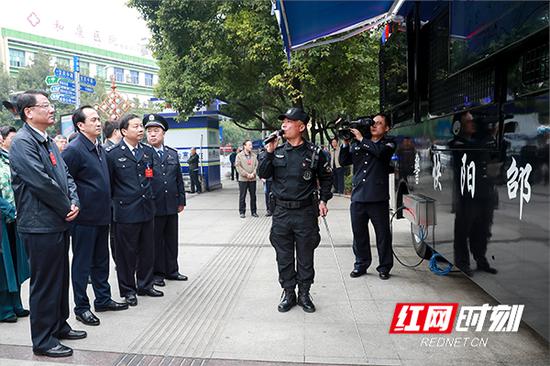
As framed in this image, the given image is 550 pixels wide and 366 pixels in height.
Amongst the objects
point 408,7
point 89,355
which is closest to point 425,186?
point 408,7

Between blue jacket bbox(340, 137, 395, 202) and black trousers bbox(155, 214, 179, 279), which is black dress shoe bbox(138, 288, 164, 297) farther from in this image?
blue jacket bbox(340, 137, 395, 202)

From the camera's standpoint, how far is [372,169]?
4543 millimetres

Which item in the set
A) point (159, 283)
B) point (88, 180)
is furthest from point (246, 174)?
point (88, 180)

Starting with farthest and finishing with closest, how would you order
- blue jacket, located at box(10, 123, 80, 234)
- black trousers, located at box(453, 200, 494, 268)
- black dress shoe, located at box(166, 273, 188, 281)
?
black dress shoe, located at box(166, 273, 188, 281) < blue jacket, located at box(10, 123, 80, 234) < black trousers, located at box(453, 200, 494, 268)

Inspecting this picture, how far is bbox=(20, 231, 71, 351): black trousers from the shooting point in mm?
3006

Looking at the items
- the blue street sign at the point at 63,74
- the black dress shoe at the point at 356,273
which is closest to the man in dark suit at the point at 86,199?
the black dress shoe at the point at 356,273

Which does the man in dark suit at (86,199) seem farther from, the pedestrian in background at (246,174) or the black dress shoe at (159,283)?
the pedestrian in background at (246,174)

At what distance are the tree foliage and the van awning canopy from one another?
17.2 feet

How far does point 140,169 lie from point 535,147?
338 cm

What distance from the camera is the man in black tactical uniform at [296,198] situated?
3.78 meters

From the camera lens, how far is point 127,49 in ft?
161

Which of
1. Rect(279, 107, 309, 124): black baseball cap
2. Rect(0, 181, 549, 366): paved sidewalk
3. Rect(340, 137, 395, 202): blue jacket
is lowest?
Rect(0, 181, 549, 366): paved sidewalk

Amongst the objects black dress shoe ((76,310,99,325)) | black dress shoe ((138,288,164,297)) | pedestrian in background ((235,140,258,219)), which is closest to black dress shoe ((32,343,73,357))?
black dress shoe ((76,310,99,325))

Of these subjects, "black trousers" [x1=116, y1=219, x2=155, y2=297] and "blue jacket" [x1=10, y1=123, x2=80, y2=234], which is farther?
"black trousers" [x1=116, y1=219, x2=155, y2=297]
